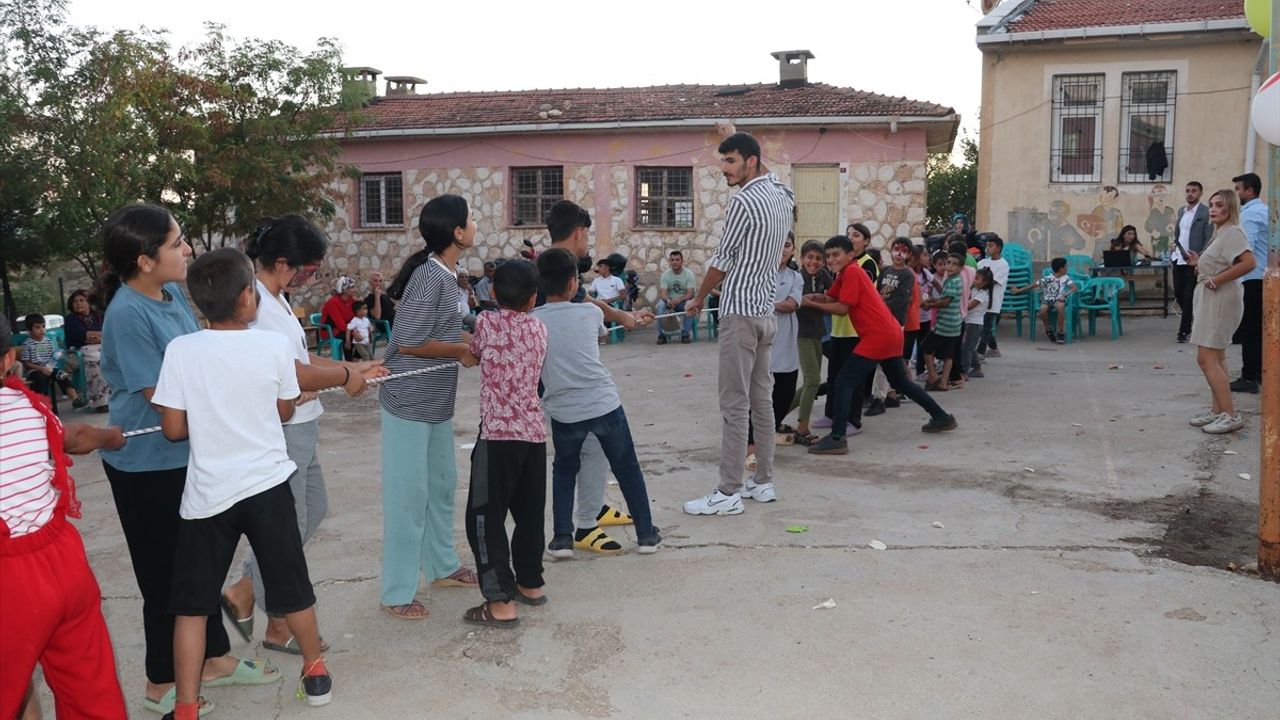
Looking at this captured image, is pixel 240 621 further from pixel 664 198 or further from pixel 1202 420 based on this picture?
pixel 664 198

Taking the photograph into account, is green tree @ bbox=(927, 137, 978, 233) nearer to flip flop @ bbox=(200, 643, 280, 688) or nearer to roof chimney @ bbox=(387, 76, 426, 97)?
roof chimney @ bbox=(387, 76, 426, 97)

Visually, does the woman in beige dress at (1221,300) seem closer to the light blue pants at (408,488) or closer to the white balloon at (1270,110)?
the white balloon at (1270,110)

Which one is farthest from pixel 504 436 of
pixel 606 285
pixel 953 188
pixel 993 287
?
pixel 953 188

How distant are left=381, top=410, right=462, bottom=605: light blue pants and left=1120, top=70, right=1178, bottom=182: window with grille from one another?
16.7m

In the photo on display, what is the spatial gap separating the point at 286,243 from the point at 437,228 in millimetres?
661

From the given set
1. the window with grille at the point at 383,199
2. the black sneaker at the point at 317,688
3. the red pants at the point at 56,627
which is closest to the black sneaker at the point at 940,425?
the black sneaker at the point at 317,688

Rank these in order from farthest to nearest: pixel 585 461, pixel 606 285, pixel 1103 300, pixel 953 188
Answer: pixel 953 188 → pixel 606 285 → pixel 1103 300 → pixel 585 461

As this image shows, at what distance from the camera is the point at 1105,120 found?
18.2 meters

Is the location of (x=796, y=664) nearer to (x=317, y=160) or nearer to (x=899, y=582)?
(x=899, y=582)

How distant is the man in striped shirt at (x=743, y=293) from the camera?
6.12 meters

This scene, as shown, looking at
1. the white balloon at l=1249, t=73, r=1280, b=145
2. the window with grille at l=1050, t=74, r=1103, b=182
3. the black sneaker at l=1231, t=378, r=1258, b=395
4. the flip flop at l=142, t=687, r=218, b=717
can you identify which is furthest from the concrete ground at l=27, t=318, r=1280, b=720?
the window with grille at l=1050, t=74, r=1103, b=182

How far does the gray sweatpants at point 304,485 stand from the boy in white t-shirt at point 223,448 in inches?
21.0

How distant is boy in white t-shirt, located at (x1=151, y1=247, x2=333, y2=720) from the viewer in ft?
11.3

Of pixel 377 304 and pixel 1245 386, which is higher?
pixel 377 304
